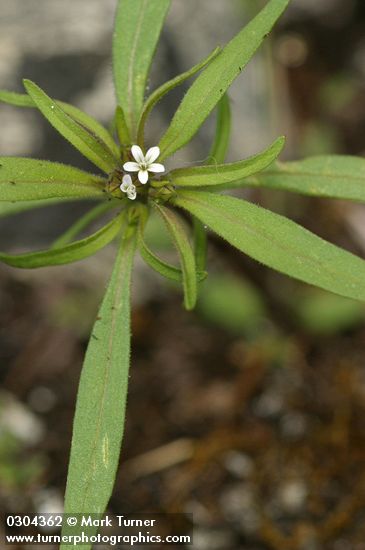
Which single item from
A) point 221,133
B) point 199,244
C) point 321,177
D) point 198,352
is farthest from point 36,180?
point 198,352

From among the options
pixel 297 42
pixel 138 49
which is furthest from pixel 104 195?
pixel 297 42

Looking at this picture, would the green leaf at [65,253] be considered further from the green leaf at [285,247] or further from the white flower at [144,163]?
the green leaf at [285,247]

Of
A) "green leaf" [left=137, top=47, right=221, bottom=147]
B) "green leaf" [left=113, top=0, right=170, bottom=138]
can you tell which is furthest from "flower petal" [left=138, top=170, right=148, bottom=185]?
"green leaf" [left=113, top=0, right=170, bottom=138]

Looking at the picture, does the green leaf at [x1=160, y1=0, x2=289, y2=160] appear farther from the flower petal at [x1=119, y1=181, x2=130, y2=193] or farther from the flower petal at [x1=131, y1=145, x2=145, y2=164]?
the flower petal at [x1=119, y1=181, x2=130, y2=193]

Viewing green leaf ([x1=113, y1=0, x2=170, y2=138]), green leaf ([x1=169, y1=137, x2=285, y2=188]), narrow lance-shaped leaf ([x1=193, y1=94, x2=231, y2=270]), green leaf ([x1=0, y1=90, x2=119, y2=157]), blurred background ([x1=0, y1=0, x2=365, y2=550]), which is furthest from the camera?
blurred background ([x1=0, y1=0, x2=365, y2=550])

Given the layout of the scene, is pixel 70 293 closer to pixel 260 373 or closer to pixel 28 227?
pixel 28 227

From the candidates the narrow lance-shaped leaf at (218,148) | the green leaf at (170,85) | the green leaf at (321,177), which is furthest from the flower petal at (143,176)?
the green leaf at (321,177)
